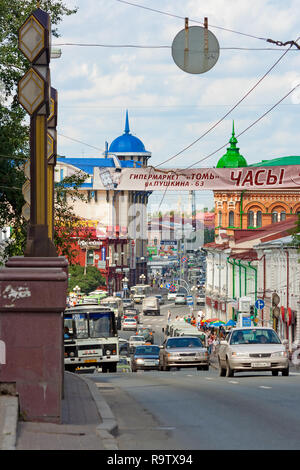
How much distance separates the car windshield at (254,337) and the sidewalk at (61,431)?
493 inches

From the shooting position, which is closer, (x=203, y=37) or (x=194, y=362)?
(x=203, y=37)

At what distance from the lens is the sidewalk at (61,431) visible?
341 inches

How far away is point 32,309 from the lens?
33.6 feet

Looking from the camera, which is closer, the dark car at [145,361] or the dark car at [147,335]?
the dark car at [145,361]

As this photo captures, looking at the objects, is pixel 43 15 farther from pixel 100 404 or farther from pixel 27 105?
pixel 100 404

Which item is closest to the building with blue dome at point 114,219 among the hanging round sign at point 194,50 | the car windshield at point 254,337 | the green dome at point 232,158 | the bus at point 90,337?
the green dome at point 232,158

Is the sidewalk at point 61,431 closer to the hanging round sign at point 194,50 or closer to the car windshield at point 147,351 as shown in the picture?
the hanging round sign at point 194,50

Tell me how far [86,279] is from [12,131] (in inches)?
3915

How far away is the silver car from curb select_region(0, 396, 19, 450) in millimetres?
14179

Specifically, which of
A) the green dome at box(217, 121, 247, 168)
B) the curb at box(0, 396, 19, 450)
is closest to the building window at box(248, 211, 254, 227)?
the green dome at box(217, 121, 247, 168)

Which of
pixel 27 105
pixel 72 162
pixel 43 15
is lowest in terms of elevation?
pixel 27 105

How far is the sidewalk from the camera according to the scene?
8656 millimetres

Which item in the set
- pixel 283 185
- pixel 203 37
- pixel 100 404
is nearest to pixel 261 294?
pixel 283 185

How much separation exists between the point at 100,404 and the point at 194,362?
17763 mm
